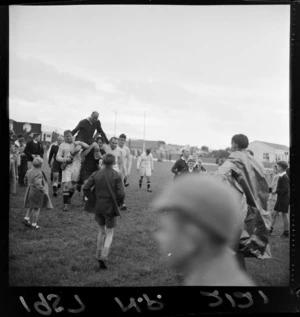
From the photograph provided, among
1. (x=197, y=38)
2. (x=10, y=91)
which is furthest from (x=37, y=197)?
(x=197, y=38)

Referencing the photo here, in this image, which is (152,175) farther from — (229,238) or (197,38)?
(197,38)

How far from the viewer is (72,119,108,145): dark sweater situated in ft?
6.61

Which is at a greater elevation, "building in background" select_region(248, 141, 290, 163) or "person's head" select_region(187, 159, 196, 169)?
"building in background" select_region(248, 141, 290, 163)

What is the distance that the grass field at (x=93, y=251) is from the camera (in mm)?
2010

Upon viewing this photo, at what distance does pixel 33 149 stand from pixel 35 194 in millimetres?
292

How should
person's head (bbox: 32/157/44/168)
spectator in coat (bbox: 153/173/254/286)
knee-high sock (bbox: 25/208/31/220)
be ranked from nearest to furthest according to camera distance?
spectator in coat (bbox: 153/173/254/286)
knee-high sock (bbox: 25/208/31/220)
person's head (bbox: 32/157/44/168)

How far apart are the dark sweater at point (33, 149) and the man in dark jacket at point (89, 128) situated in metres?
0.25

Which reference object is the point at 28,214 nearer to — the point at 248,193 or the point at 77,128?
the point at 77,128

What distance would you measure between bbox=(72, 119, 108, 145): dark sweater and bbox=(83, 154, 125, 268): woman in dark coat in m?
0.16

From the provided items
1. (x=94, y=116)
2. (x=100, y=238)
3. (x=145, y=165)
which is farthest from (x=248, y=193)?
(x=94, y=116)

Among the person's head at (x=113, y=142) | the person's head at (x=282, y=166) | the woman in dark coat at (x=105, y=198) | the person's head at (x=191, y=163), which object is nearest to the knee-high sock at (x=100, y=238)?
the woman in dark coat at (x=105, y=198)

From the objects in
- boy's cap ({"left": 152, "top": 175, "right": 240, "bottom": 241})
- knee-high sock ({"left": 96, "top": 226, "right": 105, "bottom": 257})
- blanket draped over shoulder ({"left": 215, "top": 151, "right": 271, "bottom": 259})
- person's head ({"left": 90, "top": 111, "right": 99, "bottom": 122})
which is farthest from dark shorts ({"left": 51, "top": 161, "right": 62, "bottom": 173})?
blanket draped over shoulder ({"left": 215, "top": 151, "right": 271, "bottom": 259})

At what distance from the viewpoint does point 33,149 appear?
210 cm

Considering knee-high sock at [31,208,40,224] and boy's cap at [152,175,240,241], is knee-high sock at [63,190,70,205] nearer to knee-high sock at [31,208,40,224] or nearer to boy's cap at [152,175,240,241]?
knee-high sock at [31,208,40,224]
